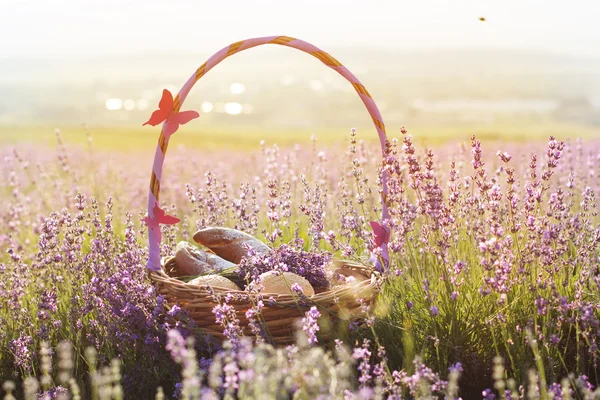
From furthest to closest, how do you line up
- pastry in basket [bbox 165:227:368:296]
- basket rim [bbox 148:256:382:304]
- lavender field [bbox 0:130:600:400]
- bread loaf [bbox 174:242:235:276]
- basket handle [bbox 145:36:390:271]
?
1. bread loaf [bbox 174:242:235:276]
2. basket handle [bbox 145:36:390:271]
3. pastry in basket [bbox 165:227:368:296]
4. basket rim [bbox 148:256:382:304]
5. lavender field [bbox 0:130:600:400]

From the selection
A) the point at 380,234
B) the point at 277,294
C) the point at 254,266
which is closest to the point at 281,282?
the point at 254,266

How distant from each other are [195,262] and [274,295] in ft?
2.26

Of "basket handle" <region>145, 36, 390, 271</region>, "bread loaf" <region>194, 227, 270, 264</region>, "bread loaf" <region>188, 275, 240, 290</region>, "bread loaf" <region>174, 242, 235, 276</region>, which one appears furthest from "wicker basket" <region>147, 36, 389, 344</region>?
"bread loaf" <region>194, 227, 270, 264</region>

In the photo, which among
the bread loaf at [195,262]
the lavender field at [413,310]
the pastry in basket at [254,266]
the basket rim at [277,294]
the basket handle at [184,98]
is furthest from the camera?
the bread loaf at [195,262]

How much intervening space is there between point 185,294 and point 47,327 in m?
0.81

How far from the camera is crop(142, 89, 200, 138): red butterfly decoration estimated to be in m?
3.02

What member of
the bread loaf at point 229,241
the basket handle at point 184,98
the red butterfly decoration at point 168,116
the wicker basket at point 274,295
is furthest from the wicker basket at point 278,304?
the red butterfly decoration at point 168,116

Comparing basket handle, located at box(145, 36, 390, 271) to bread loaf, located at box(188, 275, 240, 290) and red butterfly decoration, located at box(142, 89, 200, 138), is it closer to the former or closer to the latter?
red butterfly decoration, located at box(142, 89, 200, 138)

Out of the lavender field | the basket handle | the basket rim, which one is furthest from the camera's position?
the basket handle

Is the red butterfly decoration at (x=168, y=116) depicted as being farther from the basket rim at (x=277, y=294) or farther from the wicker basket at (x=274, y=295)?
the basket rim at (x=277, y=294)

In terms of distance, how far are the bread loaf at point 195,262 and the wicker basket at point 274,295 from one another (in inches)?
8.7

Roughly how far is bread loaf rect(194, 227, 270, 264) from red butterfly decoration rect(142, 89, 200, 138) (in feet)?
1.80

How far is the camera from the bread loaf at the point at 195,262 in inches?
125

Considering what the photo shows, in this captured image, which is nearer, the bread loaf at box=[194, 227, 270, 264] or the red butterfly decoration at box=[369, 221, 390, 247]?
the red butterfly decoration at box=[369, 221, 390, 247]
